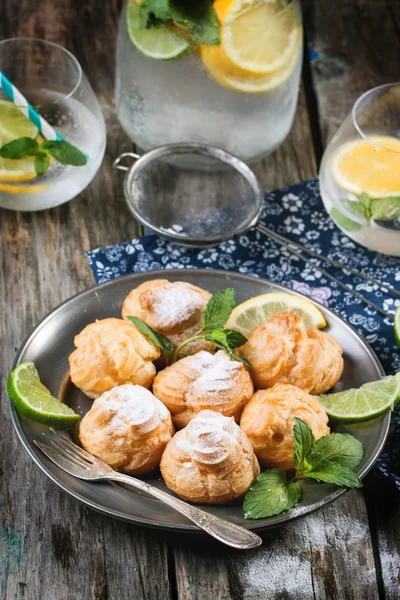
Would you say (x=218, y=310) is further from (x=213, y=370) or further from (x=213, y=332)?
(x=213, y=370)

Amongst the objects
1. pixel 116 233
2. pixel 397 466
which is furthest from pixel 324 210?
pixel 397 466

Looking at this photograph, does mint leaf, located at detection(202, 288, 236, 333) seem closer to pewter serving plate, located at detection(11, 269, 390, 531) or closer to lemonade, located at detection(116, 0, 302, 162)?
pewter serving plate, located at detection(11, 269, 390, 531)

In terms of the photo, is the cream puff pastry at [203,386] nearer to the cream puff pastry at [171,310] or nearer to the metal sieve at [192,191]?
the cream puff pastry at [171,310]

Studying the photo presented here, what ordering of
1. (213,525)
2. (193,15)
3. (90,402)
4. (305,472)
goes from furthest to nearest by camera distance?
(193,15) → (90,402) → (305,472) → (213,525)

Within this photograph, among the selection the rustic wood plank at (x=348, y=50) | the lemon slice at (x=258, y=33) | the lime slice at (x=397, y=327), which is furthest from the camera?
the rustic wood plank at (x=348, y=50)

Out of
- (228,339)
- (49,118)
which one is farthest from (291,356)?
(49,118)

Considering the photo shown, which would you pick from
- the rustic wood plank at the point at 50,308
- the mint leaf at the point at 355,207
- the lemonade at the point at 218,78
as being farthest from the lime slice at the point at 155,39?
the mint leaf at the point at 355,207

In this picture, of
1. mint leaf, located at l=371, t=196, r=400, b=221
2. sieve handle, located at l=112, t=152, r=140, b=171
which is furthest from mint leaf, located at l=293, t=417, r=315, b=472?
sieve handle, located at l=112, t=152, r=140, b=171
